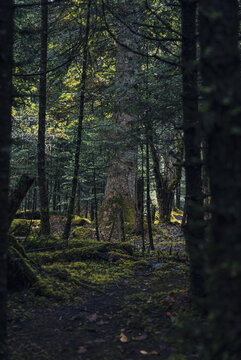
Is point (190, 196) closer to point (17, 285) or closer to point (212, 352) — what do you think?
point (212, 352)

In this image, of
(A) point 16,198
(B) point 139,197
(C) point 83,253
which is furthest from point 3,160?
(B) point 139,197

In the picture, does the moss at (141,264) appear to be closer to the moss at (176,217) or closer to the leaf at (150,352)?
the leaf at (150,352)

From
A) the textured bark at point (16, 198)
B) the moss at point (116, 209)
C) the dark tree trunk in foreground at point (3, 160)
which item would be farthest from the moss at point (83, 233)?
the dark tree trunk in foreground at point (3, 160)

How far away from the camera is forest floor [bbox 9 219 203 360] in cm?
367

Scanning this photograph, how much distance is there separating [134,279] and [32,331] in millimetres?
3405

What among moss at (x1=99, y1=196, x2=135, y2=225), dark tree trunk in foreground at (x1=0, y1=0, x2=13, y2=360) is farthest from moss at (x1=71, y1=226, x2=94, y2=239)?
dark tree trunk in foreground at (x1=0, y1=0, x2=13, y2=360)

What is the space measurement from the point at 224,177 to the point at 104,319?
12.4 ft

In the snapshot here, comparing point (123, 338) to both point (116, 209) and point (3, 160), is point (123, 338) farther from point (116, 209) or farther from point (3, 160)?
point (116, 209)

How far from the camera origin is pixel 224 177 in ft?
6.87

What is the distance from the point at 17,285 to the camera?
220 inches

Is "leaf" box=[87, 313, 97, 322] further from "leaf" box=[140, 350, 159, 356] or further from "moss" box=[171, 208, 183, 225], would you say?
"moss" box=[171, 208, 183, 225]

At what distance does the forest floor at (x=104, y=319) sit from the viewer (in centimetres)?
367

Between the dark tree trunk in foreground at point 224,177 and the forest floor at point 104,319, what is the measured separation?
0.86 ft

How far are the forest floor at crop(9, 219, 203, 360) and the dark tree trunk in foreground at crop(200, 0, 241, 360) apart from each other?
0.86 feet
